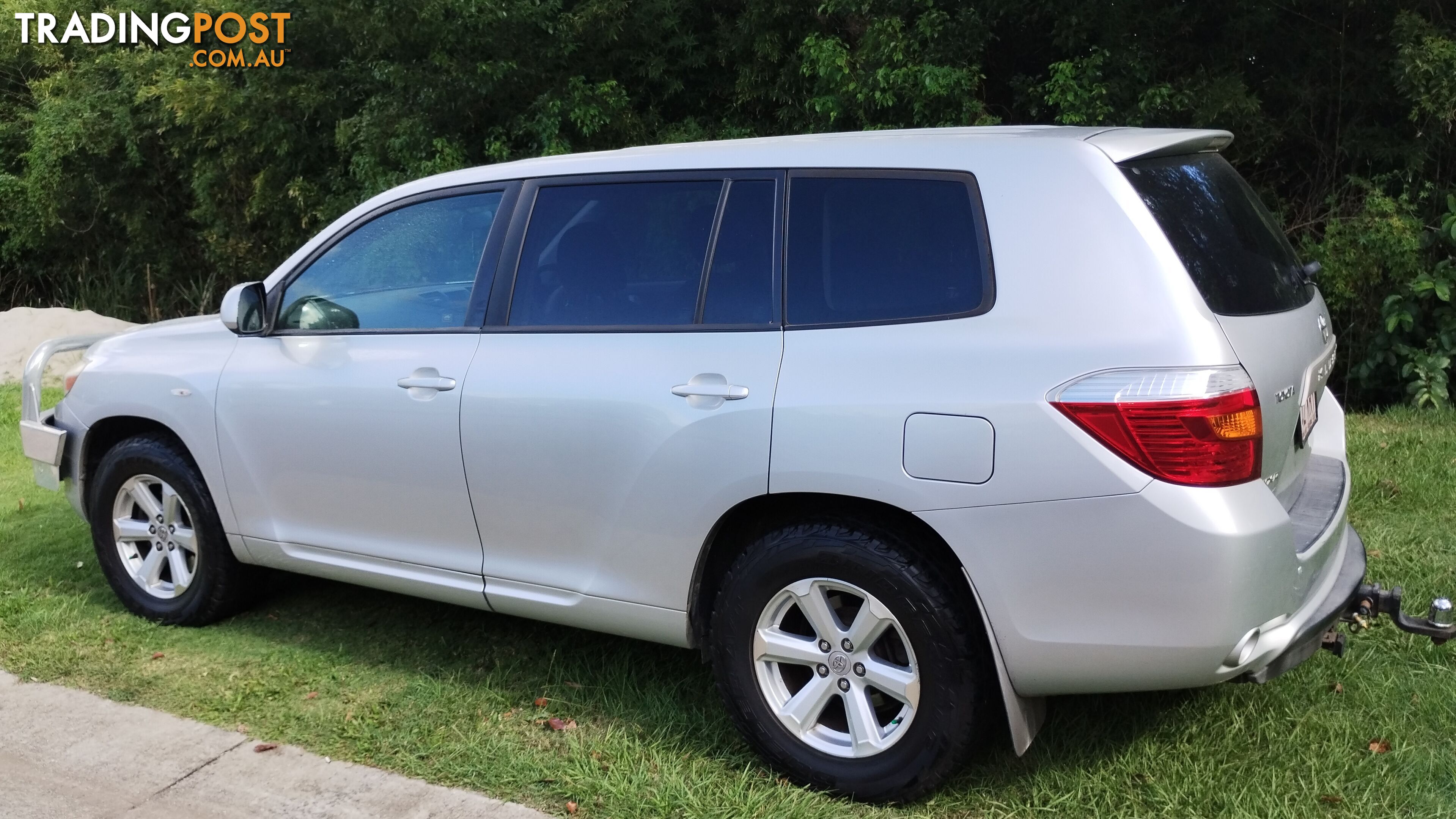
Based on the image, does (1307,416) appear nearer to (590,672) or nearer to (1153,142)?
(1153,142)

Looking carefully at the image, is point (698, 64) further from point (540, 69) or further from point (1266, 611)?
point (1266, 611)

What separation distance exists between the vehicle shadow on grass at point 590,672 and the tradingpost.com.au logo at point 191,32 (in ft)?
23.5

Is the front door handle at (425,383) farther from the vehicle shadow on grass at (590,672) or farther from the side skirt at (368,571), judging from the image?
the vehicle shadow on grass at (590,672)

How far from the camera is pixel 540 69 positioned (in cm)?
984

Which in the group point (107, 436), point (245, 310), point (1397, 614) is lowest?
point (1397, 614)

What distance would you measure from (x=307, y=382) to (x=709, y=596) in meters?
1.69

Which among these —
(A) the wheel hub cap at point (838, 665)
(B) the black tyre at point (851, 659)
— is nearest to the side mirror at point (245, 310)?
(B) the black tyre at point (851, 659)

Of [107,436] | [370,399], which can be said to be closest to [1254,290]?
[370,399]

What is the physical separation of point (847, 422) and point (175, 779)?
7.62 ft

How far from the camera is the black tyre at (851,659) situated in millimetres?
3148

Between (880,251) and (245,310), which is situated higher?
(880,251)

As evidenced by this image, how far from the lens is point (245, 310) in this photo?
4.50 meters

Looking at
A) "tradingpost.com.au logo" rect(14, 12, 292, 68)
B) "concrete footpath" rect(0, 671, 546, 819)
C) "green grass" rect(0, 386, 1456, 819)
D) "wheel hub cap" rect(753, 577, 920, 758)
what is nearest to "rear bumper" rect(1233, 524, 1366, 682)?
"green grass" rect(0, 386, 1456, 819)

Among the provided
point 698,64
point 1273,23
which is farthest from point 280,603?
point 1273,23
